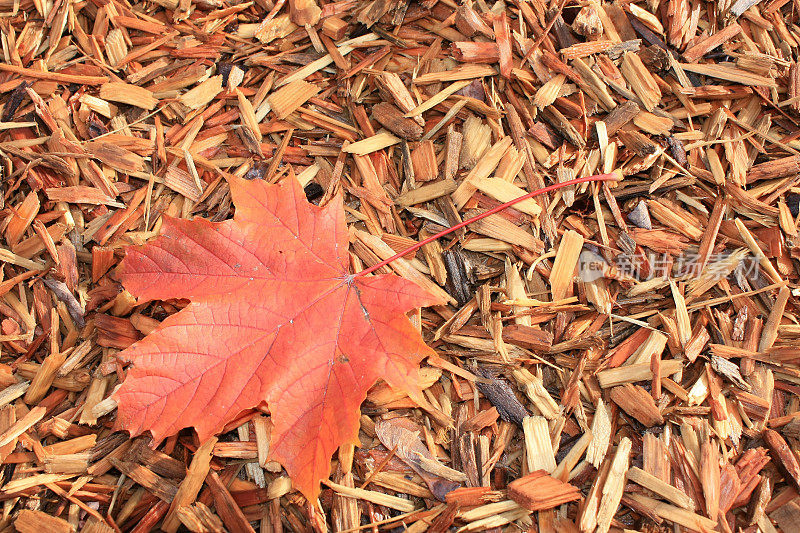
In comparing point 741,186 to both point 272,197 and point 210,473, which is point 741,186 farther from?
point 210,473

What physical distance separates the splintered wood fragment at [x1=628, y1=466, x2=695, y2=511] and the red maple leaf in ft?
2.41

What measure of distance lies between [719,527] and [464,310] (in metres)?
1.00

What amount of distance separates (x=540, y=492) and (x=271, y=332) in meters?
0.93

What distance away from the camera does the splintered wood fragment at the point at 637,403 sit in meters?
1.75

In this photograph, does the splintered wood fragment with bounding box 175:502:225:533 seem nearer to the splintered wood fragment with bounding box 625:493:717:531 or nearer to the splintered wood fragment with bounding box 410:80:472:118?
the splintered wood fragment with bounding box 625:493:717:531

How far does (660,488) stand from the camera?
5.48ft

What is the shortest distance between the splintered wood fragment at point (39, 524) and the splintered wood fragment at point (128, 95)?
1446 mm

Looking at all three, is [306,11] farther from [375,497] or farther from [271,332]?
[375,497]

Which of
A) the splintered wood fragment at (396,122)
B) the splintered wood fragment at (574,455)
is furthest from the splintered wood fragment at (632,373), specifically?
the splintered wood fragment at (396,122)

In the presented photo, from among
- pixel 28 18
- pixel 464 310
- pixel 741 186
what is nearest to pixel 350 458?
pixel 464 310

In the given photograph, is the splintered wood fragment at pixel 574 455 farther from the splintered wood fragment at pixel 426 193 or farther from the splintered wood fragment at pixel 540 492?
the splintered wood fragment at pixel 426 193

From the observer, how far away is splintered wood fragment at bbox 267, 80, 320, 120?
6.81 ft

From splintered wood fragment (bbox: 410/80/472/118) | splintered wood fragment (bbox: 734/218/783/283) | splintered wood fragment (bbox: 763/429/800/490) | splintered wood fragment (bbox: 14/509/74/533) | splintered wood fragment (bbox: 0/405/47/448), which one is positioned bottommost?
splintered wood fragment (bbox: 763/429/800/490)

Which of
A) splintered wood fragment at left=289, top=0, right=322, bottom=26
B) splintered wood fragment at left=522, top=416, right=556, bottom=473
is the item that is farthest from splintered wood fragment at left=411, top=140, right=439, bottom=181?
splintered wood fragment at left=522, top=416, right=556, bottom=473
